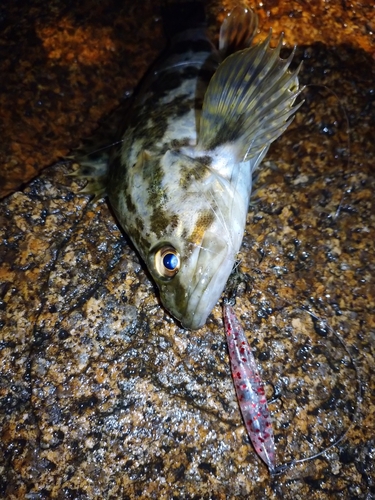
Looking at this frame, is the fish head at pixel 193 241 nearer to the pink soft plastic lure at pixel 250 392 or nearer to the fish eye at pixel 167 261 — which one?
the fish eye at pixel 167 261

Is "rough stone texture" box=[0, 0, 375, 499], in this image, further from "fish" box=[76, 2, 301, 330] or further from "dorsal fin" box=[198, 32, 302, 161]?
"dorsal fin" box=[198, 32, 302, 161]

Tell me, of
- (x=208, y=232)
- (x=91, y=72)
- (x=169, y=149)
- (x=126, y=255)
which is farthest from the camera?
(x=91, y=72)

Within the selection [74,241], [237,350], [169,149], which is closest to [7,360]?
[74,241]

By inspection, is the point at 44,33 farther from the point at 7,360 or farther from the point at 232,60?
the point at 7,360

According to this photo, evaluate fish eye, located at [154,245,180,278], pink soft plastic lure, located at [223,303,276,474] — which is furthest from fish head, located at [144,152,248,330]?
pink soft plastic lure, located at [223,303,276,474]

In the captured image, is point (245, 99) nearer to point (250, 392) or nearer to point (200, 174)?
point (200, 174)

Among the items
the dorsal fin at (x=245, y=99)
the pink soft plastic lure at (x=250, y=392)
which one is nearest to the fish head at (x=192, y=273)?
the pink soft plastic lure at (x=250, y=392)

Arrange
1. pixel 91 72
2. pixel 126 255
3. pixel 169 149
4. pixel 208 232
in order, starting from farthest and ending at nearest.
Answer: pixel 91 72 < pixel 126 255 < pixel 169 149 < pixel 208 232
